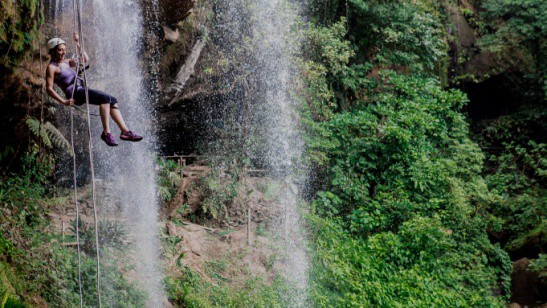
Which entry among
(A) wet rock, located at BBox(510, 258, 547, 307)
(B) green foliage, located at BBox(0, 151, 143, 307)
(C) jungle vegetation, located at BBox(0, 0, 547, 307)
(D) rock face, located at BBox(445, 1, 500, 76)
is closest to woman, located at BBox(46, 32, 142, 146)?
(C) jungle vegetation, located at BBox(0, 0, 547, 307)

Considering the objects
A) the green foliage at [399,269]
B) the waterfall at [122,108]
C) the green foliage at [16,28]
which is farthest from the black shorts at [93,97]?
the green foliage at [399,269]

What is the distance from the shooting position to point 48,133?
30.1 ft

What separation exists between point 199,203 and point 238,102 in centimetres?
272

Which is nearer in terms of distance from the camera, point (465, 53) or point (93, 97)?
point (93, 97)

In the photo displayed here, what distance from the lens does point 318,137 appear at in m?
11.0

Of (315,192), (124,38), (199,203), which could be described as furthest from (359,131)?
(124,38)

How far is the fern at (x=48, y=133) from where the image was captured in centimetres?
843

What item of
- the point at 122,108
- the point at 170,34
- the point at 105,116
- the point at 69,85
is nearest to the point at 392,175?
the point at 170,34

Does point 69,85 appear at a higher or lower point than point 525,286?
higher

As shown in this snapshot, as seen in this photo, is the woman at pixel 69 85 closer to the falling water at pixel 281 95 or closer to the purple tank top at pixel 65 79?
the purple tank top at pixel 65 79

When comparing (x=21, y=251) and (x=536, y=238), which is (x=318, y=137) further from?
(x=21, y=251)

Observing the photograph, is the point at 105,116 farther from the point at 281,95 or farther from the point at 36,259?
the point at 281,95

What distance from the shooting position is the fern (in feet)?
27.7

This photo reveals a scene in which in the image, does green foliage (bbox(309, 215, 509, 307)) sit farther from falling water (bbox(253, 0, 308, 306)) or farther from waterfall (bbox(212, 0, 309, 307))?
waterfall (bbox(212, 0, 309, 307))
